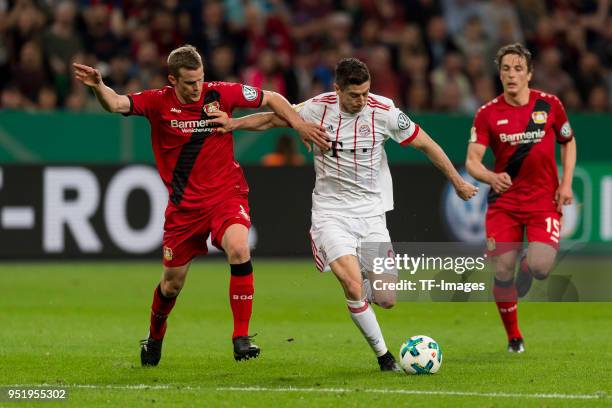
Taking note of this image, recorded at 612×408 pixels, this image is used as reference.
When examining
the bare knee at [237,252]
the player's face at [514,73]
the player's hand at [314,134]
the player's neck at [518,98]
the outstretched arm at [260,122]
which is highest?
the player's face at [514,73]

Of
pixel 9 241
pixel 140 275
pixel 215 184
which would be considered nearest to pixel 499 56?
pixel 215 184

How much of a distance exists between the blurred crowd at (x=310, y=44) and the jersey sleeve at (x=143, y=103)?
8.85 m

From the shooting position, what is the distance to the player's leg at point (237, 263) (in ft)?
29.1

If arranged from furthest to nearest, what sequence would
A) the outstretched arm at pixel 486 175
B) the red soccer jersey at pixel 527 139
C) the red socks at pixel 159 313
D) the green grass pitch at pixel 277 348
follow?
the red soccer jersey at pixel 527 139 → the outstretched arm at pixel 486 175 → the red socks at pixel 159 313 → the green grass pitch at pixel 277 348

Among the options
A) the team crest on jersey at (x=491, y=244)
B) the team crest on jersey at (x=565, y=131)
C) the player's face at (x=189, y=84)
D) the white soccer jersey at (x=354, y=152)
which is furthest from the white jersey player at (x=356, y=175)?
the team crest on jersey at (x=565, y=131)

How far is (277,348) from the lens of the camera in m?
10.4

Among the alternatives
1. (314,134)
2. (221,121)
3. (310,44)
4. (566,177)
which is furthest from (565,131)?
(310,44)

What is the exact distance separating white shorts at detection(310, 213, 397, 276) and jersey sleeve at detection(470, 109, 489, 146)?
157 centimetres

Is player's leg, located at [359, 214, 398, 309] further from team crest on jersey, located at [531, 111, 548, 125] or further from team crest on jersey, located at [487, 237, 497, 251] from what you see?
team crest on jersey, located at [531, 111, 548, 125]

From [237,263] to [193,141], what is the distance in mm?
954

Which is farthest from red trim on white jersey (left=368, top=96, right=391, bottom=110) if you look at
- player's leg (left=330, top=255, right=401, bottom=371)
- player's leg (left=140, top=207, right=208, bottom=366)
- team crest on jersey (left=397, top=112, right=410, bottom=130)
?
player's leg (left=140, top=207, right=208, bottom=366)

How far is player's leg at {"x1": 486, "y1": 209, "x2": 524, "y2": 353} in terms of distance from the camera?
33.8ft

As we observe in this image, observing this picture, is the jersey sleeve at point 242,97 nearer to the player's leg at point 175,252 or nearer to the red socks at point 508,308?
the player's leg at point 175,252

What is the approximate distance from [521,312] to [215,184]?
496 centimetres
